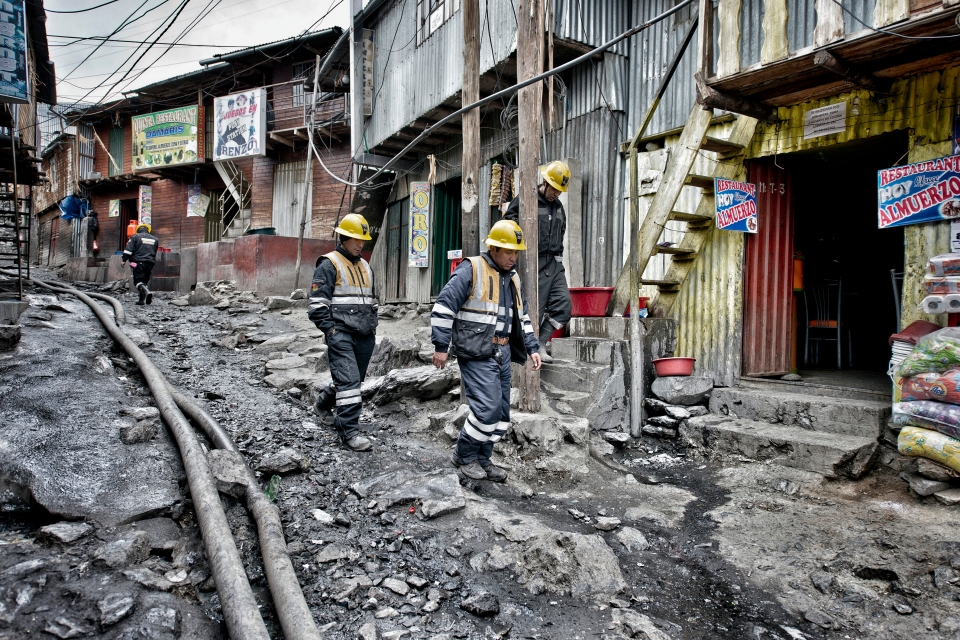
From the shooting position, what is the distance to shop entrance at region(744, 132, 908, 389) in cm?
637

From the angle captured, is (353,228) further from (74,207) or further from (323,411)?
(74,207)

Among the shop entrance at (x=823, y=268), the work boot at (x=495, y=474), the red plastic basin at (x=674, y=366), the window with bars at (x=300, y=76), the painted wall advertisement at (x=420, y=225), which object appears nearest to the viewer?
the work boot at (x=495, y=474)

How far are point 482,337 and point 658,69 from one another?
498 centimetres

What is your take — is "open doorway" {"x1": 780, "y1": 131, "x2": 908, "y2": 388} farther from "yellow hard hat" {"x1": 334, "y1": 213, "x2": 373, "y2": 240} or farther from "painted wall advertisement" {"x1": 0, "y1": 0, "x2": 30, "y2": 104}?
"painted wall advertisement" {"x1": 0, "y1": 0, "x2": 30, "y2": 104}

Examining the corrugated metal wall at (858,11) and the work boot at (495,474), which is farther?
the corrugated metal wall at (858,11)

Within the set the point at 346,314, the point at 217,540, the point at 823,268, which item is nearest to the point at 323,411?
the point at 346,314

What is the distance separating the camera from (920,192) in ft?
16.2

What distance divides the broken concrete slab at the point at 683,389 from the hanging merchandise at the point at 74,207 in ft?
89.3

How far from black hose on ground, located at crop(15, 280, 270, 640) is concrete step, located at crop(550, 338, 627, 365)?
3.77m

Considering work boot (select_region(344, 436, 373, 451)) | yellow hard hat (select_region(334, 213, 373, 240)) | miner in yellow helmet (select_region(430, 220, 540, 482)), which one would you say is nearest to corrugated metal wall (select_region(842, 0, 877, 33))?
miner in yellow helmet (select_region(430, 220, 540, 482))

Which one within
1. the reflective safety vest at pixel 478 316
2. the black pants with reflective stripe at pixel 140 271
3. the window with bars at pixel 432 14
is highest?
the window with bars at pixel 432 14

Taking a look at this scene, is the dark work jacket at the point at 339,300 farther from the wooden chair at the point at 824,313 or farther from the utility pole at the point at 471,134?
the wooden chair at the point at 824,313

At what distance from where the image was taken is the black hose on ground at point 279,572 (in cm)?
237

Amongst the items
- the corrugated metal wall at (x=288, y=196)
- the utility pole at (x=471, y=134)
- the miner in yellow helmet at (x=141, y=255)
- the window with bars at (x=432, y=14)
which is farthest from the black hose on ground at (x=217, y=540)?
the corrugated metal wall at (x=288, y=196)
